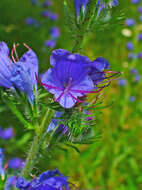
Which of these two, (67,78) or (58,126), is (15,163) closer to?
(58,126)

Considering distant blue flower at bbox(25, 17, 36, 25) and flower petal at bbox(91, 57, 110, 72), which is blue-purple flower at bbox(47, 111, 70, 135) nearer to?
flower petal at bbox(91, 57, 110, 72)

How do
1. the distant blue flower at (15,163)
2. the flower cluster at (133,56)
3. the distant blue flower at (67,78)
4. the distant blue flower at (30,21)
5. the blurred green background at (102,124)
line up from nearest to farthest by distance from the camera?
1. the distant blue flower at (67,78)
2. the distant blue flower at (15,163)
3. the blurred green background at (102,124)
4. the flower cluster at (133,56)
5. the distant blue flower at (30,21)

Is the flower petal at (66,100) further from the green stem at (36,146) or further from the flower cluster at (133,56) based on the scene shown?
the flower cluster at (133,56)

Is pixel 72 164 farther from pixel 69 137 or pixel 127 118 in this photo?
pixel 69 137

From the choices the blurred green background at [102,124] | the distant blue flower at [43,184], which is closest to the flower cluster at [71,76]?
the distant blue flower at [43,184]

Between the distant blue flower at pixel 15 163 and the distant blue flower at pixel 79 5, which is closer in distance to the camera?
the distant blue flower at pixel 79 5

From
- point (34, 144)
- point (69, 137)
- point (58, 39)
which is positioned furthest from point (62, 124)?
point (58, 39)

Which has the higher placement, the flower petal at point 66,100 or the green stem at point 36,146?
the flower petal at point 66,100

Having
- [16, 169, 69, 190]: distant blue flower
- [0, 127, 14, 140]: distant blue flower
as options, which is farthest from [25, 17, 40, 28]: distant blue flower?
[16, 169, 69, 190]: distant blue flower
